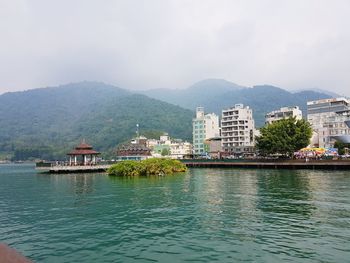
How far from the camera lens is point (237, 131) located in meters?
138

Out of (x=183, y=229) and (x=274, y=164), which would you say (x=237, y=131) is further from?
(x=183, y=229)

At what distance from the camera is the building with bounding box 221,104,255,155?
13650 centimetres

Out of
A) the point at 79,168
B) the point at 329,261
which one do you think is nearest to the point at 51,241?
the point at 329,261

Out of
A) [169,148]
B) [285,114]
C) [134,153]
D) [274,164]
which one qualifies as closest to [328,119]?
[285,114]

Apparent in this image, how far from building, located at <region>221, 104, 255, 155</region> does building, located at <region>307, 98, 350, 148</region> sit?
24.1 meters

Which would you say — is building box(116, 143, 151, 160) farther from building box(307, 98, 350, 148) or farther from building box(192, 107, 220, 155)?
building box(307, 98, 350, 148)

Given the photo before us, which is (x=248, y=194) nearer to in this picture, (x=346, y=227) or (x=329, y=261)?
(x=346, y=227)

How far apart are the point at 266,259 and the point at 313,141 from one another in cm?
11410

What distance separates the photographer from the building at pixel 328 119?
108 m

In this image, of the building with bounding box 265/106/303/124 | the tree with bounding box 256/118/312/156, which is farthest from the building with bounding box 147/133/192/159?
the tree with bounding box 256/118/312/156

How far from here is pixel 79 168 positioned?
264 feet

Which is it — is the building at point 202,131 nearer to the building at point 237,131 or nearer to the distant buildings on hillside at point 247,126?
the distant buildings on hillside at point 247,126

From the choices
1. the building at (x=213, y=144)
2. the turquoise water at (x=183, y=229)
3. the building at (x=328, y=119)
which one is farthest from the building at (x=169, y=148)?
the turquoise water at (x=183, y=229)

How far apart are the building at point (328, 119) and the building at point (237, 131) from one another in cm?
2411
